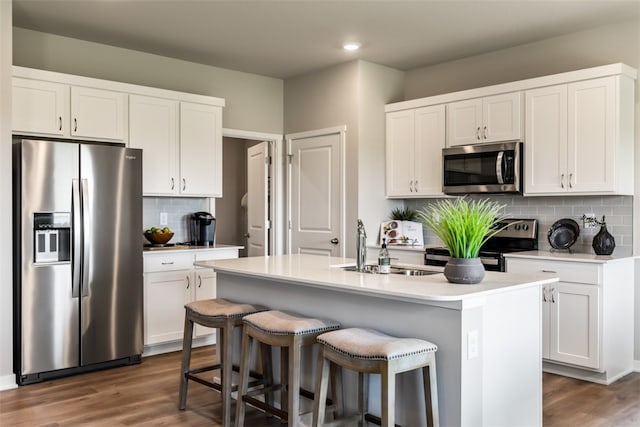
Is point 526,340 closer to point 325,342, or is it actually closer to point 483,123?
point 325,342

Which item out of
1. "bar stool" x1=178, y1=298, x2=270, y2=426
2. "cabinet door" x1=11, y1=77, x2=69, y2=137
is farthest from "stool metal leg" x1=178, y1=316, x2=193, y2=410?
"cabinet door" x1=11, y1=77, x2=69, y2=137

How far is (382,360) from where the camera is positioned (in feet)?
7.39

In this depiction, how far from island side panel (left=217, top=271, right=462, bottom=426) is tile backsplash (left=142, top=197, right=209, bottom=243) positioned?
2162 mm

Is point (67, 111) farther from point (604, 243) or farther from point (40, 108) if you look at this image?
point (604, 243)

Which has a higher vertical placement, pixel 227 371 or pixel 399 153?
pixel 399 153

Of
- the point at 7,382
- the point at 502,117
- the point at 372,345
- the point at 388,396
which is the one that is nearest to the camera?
the point at 388,396

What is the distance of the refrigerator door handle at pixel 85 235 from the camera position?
398 cm

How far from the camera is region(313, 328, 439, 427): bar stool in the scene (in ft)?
7.34

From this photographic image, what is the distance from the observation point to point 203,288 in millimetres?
4824

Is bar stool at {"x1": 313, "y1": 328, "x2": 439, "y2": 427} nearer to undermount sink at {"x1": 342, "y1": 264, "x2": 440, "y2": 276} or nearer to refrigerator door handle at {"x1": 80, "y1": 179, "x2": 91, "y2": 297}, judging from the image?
undermount sink at {"x1": 342, "y1": 264, "x2": 440, "y2": 276}

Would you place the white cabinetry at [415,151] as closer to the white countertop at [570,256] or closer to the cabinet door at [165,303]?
the white countertop at [570,256]

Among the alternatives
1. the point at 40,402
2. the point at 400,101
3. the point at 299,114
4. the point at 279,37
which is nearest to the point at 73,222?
the point at 40,402

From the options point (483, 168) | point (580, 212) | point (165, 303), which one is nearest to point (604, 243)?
point (580, 212)

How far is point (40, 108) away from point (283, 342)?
9.07ft
